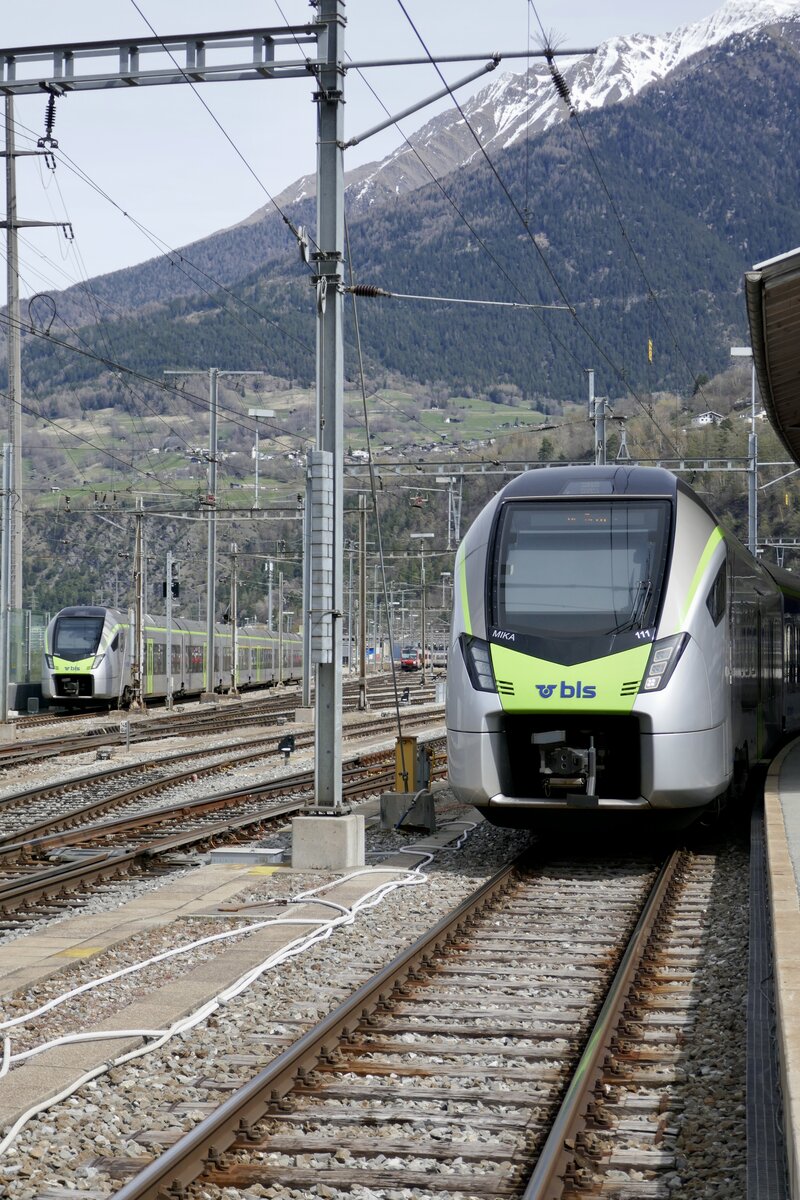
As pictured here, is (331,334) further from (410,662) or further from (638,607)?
(410,662)

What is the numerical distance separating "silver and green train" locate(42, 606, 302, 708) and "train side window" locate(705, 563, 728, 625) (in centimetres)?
3283

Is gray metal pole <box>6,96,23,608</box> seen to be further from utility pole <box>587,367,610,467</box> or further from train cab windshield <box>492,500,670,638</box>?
train cab windshield <box>492,500,670,638</box>

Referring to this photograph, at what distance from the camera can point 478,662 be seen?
12.5m

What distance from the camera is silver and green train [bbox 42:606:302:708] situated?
4416cm

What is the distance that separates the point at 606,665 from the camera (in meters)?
12.0

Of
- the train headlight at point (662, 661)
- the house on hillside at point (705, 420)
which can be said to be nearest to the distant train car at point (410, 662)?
the house on hillside at point (705, 420)

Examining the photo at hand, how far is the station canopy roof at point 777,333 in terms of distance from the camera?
1223 centimetres

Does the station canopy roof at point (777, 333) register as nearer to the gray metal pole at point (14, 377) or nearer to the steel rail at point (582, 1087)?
the steel rail at point (582, 1087)

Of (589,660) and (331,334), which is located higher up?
(331,334)

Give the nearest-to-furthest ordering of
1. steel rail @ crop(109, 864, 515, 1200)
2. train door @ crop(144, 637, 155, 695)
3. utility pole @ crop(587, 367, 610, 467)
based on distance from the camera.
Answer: steel rail @ crop(109, 864, 515, 1200) → utility pole @ crop(587, 367, 610, 467) → train door @ crop(144, 637, 155, 695)

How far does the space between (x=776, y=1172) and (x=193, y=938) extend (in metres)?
5.25

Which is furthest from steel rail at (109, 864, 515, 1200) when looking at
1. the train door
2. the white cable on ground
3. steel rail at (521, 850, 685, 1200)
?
the train door

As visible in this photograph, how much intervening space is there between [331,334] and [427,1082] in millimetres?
7844

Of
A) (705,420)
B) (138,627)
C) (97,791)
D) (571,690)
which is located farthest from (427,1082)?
(705,420)
